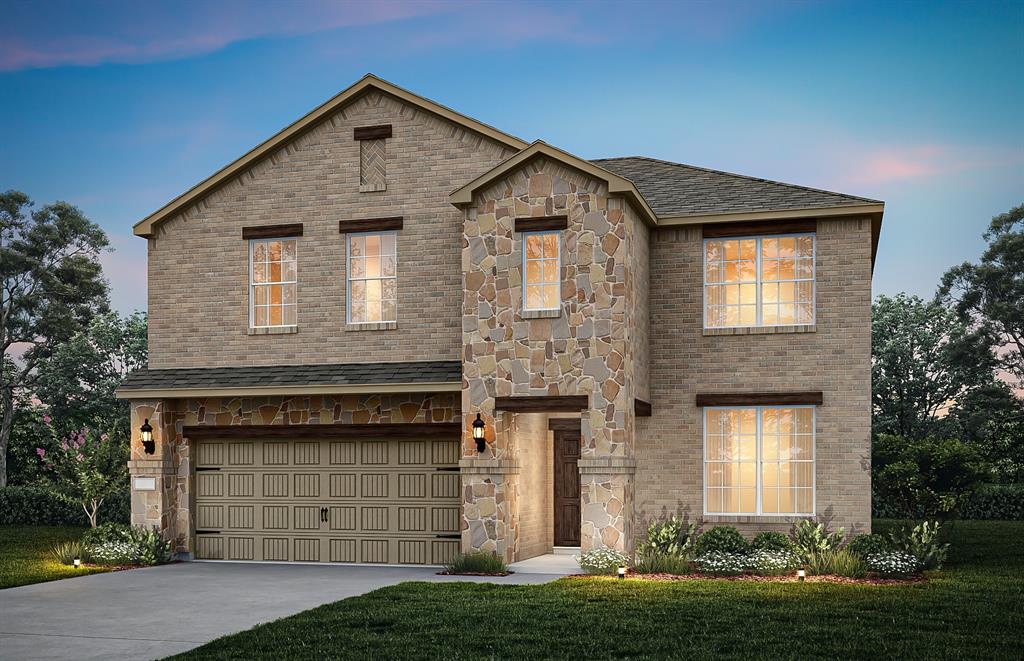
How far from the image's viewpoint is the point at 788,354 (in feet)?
65.0

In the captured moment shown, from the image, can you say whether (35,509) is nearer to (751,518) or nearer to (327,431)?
(327,431)

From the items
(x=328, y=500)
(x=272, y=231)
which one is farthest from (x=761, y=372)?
(x=272, y=231)

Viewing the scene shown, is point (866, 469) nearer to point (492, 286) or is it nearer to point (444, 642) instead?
point (492, 286)

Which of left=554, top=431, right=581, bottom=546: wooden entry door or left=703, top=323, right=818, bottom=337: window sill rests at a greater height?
left=703, top=323, right=818, bottom=337: window sill

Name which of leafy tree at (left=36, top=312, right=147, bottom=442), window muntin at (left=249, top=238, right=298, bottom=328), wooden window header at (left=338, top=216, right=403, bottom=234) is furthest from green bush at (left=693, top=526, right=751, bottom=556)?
leafy tree at (left=36, top=312, right=147, bottom=442)

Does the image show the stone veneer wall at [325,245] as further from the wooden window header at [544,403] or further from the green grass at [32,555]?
the green grass at [32,555]

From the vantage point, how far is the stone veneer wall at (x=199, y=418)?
20.4m

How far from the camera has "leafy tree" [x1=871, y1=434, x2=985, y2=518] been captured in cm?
2038

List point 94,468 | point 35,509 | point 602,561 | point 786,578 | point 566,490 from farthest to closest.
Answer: point 35,509 → point 94,468 → point 566,490 → point 602,561 → point 786,578

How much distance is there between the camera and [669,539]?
1898cm

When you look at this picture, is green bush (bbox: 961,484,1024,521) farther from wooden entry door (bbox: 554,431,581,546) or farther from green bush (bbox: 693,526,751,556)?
green bush (bbox: 693,526,751,556)

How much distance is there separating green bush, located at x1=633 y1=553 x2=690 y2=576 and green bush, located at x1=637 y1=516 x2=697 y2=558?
0.17 metres

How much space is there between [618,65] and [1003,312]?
1696cm

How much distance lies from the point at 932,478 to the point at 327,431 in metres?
11.5
